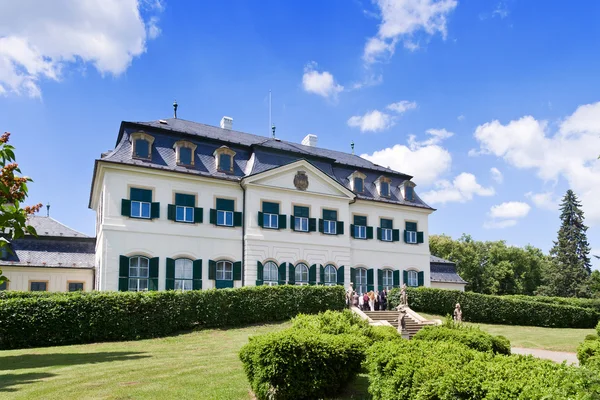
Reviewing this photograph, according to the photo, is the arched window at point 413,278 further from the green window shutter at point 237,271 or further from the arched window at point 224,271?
the arched window at point 224,271

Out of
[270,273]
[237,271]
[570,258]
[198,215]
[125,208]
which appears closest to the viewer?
[125,208]

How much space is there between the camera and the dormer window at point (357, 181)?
33562 mm

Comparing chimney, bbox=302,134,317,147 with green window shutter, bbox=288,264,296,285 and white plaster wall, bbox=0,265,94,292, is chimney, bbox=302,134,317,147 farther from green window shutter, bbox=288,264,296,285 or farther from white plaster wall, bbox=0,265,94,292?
white plaster wall, bbox=0,265,94,292

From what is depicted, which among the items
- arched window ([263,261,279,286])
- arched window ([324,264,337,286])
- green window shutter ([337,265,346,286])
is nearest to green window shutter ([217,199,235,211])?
arched window ([263,261,279,286])

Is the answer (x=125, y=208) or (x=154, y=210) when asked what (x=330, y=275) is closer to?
(x=154, y=210)

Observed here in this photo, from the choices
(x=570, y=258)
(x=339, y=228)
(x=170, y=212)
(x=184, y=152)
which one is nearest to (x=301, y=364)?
(x=170, y=212)

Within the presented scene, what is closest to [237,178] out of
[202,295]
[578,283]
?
[202,295]

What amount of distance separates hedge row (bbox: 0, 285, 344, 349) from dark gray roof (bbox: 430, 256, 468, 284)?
1761 centimetres

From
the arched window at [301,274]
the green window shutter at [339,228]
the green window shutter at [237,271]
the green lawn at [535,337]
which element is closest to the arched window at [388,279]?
the green lawn at [535,337]

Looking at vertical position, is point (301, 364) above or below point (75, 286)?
below

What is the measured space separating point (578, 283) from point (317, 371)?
52482 mm

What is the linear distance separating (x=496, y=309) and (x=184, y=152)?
2186 cm

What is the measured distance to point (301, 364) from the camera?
934 cm

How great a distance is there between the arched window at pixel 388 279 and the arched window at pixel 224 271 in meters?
11.1
